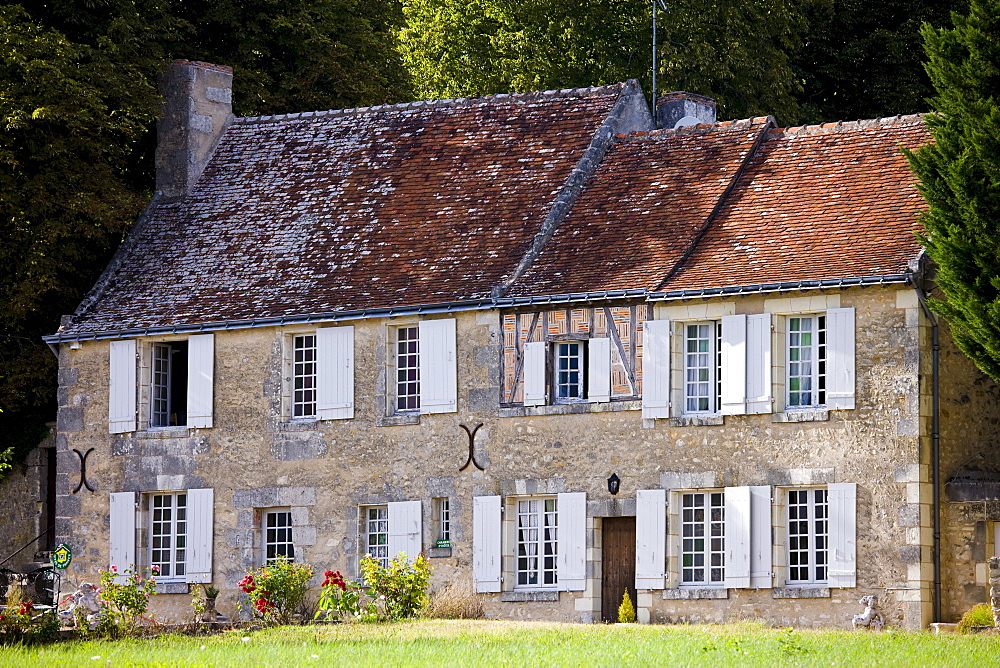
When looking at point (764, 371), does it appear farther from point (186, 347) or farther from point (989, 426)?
point (186, 347)

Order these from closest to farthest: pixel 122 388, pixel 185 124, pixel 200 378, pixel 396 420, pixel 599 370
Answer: pixel 599 370 → pixel 396 420 → pixel 200 378 → pixel 122 388 → pixel 185 124

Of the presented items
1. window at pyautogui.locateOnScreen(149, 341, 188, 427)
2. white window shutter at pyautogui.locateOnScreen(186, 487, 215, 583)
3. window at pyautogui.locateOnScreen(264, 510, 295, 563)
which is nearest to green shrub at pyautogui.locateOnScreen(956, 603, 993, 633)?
window at pyautogui.locateOnScreen(264, 510, 295, 563)

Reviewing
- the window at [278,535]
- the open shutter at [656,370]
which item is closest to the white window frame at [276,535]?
the window at [278,535]

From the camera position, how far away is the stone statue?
2212 cm

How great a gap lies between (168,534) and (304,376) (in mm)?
2995

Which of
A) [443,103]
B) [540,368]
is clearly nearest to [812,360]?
[540,368]

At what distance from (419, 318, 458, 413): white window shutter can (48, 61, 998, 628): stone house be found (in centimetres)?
4

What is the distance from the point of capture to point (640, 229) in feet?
83.5

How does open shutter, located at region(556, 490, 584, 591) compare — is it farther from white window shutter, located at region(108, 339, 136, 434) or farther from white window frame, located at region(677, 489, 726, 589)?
white window shutter, located at region(108, 339, 136, 434)

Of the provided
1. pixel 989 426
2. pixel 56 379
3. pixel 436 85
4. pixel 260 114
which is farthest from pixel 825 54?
pixel 56 379

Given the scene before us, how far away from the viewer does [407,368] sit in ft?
85.5

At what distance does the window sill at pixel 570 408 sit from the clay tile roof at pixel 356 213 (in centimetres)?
154

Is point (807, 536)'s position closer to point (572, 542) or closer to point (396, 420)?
point (572, 542)

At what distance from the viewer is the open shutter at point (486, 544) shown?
24.7 meters
